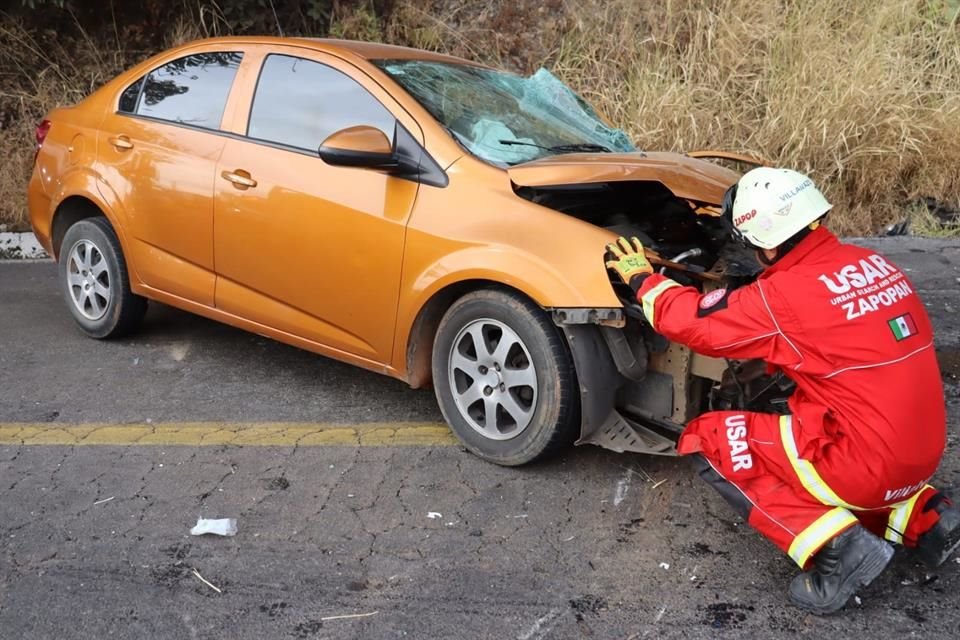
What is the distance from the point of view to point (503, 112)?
13.9 ft

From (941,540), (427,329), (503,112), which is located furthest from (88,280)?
(941,540)

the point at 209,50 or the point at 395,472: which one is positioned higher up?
the point at 209,50

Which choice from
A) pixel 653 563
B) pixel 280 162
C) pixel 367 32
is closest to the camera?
pixel 653 563

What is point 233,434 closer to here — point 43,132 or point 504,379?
point 504,379

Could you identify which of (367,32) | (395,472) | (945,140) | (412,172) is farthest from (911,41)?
(395,472)

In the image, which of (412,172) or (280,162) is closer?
(412,172)

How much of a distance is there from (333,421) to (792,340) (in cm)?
221

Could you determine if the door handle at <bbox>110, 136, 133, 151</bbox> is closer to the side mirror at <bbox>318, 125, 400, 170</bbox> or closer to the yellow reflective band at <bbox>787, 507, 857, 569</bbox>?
the side mirror at <bbox>318, 125, 400, 170</bbox>

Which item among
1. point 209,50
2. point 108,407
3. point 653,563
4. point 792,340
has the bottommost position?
point 108,407

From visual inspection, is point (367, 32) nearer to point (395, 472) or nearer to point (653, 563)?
point (395, 472)

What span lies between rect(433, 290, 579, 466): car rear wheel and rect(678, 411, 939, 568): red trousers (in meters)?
0.56

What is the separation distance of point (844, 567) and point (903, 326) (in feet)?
2.43

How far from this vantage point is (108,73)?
9516 mm

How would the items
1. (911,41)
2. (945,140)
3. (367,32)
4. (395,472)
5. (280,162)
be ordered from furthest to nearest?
(367,32), (911,41), (945,140), (280,162), (395,472)
